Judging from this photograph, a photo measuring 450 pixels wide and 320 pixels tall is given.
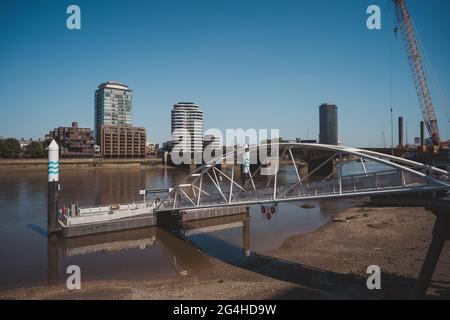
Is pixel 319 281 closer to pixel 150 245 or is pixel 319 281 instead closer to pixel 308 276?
pixel 308 276

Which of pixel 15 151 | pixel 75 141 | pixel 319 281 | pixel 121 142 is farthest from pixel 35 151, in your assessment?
pixel 319 281

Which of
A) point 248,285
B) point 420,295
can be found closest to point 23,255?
point 248,285

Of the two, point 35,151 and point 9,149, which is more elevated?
point 9,149

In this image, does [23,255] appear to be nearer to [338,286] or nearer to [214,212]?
[214,212]

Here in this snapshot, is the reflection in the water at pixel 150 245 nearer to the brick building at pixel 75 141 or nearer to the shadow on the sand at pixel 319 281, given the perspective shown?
the shadow on the sand at pixel 319 281

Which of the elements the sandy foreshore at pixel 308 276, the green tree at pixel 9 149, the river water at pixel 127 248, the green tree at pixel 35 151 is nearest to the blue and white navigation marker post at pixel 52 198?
the river water at pixel 127 248

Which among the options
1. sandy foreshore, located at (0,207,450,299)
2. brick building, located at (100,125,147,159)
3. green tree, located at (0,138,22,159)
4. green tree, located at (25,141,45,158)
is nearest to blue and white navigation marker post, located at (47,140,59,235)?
sandy foreshore, located at (0,207,450,299)
